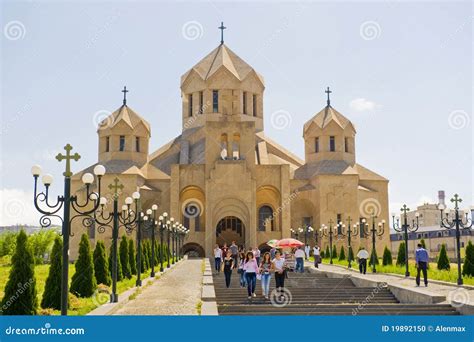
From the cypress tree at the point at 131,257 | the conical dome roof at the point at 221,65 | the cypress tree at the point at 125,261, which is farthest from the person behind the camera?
the conical dome roof at the point at 221,65

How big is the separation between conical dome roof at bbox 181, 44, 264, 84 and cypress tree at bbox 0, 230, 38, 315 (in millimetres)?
38286

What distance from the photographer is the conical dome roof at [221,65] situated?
158 ft

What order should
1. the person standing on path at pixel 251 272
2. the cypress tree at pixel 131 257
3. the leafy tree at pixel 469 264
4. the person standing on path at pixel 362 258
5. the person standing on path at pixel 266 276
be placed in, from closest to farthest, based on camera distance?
the person standing on path at pixel 251 272 < the person standing on path at pixel 266 276 < the leafy tree at pixel 469 264 < the person standing on path at pixel 362 258 < the cypress tree at pixel 131 257

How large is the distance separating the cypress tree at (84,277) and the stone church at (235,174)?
85.9ft

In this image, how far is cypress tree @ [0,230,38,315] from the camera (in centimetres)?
Result: 1008

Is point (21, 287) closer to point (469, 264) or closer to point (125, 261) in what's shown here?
point (125, 261)

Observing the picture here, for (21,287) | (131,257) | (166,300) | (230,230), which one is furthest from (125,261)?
(230,230)

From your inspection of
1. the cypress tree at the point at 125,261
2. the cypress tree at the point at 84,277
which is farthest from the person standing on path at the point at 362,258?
the cypress tree at the point at 84,277

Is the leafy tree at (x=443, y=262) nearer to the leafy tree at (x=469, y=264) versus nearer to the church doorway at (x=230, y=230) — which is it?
the leafy tree at (x=469, y=264)

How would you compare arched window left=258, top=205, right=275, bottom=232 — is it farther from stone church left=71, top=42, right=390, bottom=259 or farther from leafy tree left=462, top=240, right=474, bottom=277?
leafy tree left=462, top=240, right=474, bottom=277

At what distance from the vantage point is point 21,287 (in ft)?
33.2

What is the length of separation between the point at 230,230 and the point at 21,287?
117ft

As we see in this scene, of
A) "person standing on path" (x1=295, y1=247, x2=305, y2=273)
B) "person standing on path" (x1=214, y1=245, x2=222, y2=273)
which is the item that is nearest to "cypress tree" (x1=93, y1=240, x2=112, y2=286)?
"person standing on path" (x1=214, y1=245, x2=222, y2=273)

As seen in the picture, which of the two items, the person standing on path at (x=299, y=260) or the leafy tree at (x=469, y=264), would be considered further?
the person standing on path at (x=299, y=260)
